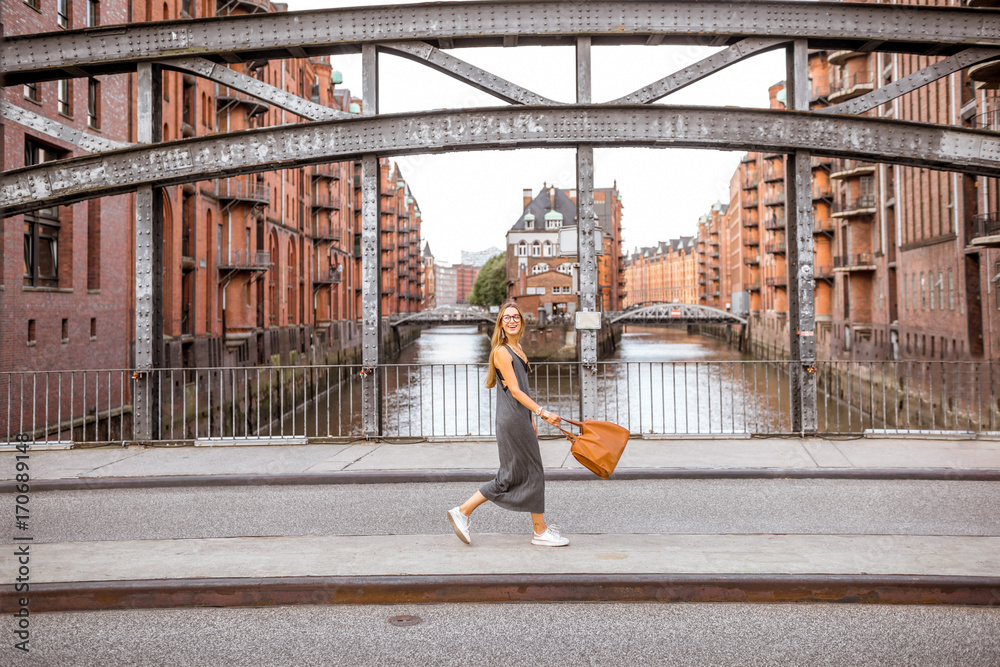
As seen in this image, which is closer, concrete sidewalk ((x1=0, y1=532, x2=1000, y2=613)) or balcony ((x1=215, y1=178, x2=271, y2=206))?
concrete sidewalk ((x1=0, y1=532, x2=1000, y2=613))

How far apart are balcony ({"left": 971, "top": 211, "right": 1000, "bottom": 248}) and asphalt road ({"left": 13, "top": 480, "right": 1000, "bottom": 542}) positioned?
16920 mm

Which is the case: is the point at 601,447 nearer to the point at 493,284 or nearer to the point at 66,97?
the point at 66,97

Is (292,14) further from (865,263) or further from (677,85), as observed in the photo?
(865,263)

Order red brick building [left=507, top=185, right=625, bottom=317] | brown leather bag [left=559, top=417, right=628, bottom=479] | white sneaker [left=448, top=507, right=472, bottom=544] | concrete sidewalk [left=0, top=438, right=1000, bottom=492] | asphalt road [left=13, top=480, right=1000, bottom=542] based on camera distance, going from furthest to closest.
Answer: red brick building [left=507, top=185, right=625, bottom=317]
concrete sidewalk [left=0, top=438, right=1000, bottom=492]
asphalt road [left=13, top=480, right=1000, bottom=542]
white sneaker [left=448, top=507, right=472, bottom=544]
brown leather bag [left=559, top=417, right=628, bottom=479]

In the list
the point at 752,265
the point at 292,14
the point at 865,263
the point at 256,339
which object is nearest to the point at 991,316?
the point at 865,263

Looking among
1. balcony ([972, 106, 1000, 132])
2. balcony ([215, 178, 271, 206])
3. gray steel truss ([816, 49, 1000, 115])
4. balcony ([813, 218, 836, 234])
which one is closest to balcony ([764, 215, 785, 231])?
balcony ([813, 218, 836, 234])

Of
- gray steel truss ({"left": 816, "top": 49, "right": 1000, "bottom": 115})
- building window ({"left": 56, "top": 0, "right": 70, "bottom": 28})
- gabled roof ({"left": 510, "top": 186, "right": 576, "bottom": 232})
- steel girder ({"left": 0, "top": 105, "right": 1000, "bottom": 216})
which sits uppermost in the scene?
gabled roof ({"left": 510, "top": 186, "right": 576, "bottom": 232})

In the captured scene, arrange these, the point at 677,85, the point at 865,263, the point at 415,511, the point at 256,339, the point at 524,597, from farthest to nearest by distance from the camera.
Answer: the point at 865,263, the point at 256,339, the point at 677,85, the point at 415,511, the point at 524,597

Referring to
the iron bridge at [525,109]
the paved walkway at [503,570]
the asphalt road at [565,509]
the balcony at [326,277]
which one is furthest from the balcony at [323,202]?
the paved walkway at [503,570]

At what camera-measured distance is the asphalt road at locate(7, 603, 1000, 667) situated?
3902 mm

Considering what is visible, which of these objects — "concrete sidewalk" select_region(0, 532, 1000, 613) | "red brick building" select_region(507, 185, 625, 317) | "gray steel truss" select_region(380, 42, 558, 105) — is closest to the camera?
"concrete sidewalk" select_region(0, 532, 1000, 613)

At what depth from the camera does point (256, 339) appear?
38.5 meters

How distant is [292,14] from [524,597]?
29.0 feet

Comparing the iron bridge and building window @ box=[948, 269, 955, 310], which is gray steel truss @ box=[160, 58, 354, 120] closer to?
the iron bridge
